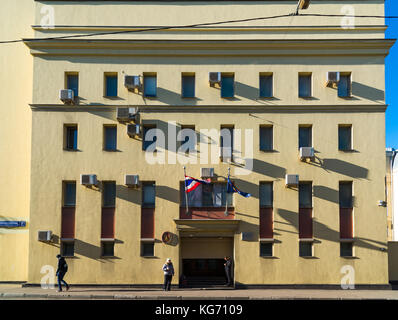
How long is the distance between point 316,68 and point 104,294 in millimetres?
14321

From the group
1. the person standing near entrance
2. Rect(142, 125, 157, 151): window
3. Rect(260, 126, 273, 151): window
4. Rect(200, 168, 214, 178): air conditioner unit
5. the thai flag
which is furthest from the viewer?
Rect(260, 126, 273, 151): window

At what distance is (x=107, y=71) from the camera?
20.6 metres

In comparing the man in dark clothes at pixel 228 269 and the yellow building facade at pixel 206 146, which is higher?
the yellow building facade at pixel 206 146

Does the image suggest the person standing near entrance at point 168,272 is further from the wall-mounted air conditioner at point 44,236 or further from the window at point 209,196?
the wall-mounted air conditioner at point 44,236

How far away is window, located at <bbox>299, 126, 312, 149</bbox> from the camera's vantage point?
66.9ft

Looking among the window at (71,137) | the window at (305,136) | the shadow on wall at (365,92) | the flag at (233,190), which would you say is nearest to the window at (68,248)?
the window at (71,137)

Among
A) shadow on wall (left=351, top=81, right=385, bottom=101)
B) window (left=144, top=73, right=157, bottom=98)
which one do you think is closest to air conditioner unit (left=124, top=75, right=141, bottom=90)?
window (left=144, top=73, right=157, bottom=98)

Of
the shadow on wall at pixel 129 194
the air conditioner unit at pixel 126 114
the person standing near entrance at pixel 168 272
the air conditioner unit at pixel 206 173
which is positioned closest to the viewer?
the person standing near entrance at pixel 168 272

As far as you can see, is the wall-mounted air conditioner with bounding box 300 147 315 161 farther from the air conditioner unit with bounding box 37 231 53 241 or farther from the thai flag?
the air conditioner unit with bounding box 37 231 53 241

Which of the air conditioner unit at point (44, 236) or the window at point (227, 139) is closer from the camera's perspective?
the air conditioner unit at point (44, 236)

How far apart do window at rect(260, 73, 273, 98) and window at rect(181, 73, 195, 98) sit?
3.40m

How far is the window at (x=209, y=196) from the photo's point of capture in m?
20.0

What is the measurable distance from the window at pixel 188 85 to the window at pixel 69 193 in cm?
697

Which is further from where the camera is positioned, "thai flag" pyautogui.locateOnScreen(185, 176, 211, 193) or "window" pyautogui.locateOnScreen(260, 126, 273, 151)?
"window" pyautogui.locateOnScreen(260, 126, 273, 151)
